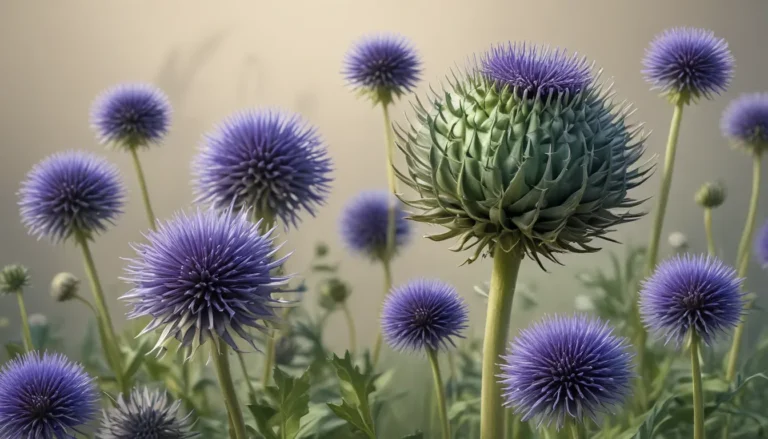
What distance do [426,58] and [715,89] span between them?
2.51 feet

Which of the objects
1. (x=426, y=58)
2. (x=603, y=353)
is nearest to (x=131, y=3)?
(x=426, y=58)

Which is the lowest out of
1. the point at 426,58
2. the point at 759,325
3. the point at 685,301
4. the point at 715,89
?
the point at 685,301

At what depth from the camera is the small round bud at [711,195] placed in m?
1.15

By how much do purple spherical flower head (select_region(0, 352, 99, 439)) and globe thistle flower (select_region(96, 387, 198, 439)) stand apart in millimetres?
39

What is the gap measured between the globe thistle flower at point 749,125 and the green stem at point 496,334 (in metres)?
→ 0.75

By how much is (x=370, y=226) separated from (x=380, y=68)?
342 mm

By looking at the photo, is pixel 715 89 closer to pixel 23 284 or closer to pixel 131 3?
pixel 23 284

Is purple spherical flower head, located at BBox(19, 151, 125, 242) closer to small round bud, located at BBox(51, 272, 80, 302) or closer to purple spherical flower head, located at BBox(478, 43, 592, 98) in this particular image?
small round bud, located at BBox(51, 272, 80, 302)

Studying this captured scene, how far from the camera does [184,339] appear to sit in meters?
0.68

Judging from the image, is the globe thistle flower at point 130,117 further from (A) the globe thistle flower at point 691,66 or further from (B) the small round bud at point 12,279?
(A) the globe thistle flower at point 691,66

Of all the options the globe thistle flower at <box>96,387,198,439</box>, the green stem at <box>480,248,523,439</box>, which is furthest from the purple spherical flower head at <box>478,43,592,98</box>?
the globe thistle flower at <box>96,387,198,439</box>

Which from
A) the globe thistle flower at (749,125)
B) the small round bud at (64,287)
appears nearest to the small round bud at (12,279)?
the small round bud at (64,287)

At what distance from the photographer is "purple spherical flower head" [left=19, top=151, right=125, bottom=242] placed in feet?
3.49

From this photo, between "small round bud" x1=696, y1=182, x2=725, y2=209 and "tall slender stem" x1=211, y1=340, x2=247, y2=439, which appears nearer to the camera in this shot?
"tall slender stem" x1=211, y1=340, x2=247, y2=439
